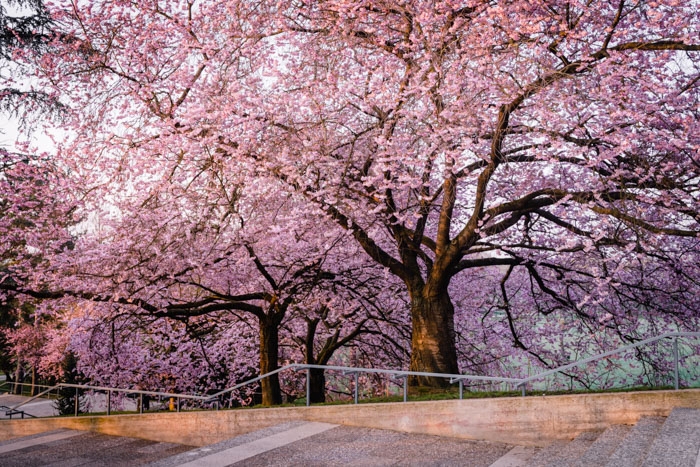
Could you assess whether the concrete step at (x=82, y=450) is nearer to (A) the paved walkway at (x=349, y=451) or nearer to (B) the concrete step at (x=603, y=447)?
(A) the paved walkway at (x=349, y=451)

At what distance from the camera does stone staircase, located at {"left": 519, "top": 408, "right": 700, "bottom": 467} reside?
5391 millimetres

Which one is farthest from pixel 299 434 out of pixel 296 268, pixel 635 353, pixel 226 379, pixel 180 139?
pixel 226 379

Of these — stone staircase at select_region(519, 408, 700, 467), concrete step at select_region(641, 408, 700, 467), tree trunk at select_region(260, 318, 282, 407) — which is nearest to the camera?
concrete step at select_region(641, 408, 700, 467)

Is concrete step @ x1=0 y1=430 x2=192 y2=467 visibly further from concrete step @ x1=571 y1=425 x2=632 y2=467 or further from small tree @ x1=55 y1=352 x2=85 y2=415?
small tree @ x1=55 y1=352 x2=85 y2=415

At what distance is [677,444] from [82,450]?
9613 millimetres

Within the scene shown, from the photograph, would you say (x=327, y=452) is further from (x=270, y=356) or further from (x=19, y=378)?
(x=19, y=378)

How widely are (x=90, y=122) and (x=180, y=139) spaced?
83.3 inches

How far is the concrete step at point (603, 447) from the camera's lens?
5812mm

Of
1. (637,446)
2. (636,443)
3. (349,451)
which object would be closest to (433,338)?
(349,451)

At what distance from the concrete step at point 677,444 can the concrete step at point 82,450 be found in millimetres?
7334

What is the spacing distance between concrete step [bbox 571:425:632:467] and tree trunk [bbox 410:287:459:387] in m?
4.56

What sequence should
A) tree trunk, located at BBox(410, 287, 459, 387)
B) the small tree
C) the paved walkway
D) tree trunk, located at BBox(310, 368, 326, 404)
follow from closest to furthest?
the paved walkway, tree trunk, located at BBox(410, 287, 459, 387), tree trunk, located at BBox(310, 368, 326, 404), the small tree

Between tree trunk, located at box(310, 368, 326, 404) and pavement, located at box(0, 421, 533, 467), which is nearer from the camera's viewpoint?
pavement, located at box(0, 421, 533, 467)

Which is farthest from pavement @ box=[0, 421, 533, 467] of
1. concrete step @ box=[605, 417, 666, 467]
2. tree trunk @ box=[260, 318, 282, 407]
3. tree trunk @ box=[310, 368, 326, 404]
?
tree trunk @ box=[310, 368, 326, 404]
